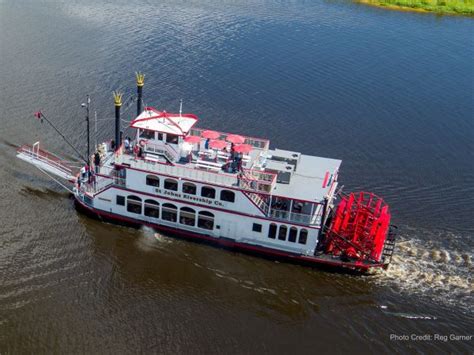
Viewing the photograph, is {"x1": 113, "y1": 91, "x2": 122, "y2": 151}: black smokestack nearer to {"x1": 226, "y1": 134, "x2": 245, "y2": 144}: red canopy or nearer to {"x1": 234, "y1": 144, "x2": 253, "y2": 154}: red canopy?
{"x1": 226, "y1": 134, "x2": 245, "y2": 144}: red canopy

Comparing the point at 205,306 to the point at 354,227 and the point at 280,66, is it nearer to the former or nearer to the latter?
the point at 354,227

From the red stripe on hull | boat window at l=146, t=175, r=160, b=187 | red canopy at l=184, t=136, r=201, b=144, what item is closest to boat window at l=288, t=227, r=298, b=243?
the red stripe on hull

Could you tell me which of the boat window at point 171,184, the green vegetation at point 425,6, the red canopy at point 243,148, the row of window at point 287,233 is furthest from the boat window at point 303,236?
the green vegetation at point 425,6

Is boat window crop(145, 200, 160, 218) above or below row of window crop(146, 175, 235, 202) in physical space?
below

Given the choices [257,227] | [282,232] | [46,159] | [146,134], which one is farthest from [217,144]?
[46,159]

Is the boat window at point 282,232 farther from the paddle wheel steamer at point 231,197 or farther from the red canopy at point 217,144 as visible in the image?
the red canopy at point 217,144

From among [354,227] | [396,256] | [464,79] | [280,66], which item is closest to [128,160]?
[354,227]
